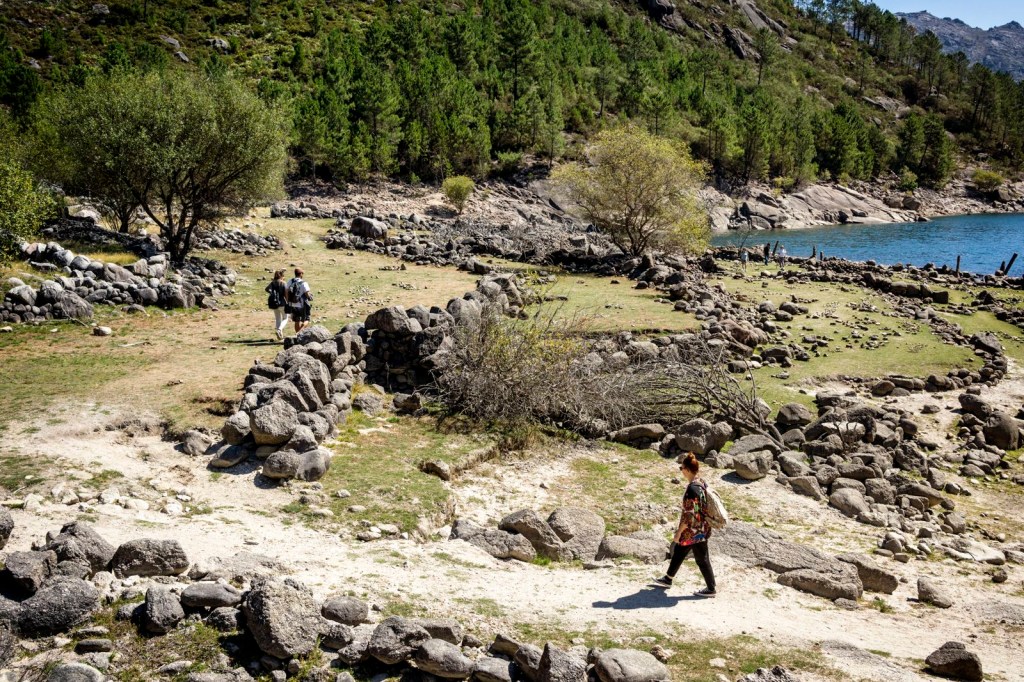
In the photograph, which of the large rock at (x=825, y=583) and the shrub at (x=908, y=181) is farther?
the shrub at (x=908, y=181)

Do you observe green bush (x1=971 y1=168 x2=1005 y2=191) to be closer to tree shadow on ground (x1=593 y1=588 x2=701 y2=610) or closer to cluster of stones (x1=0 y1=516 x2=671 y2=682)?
tree shadow on ground (x1=593 y1=588 x2=701 y2=610)

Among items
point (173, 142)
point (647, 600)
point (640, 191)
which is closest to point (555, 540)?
point (647, 600)

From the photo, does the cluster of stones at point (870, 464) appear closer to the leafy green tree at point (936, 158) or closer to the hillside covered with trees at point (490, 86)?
the hillside covered with trees at point (490, 86)

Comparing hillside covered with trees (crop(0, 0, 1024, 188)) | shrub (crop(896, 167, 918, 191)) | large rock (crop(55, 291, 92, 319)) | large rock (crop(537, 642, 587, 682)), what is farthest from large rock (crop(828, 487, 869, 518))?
Answer: shrub (crop(896, 167, 918, 191))

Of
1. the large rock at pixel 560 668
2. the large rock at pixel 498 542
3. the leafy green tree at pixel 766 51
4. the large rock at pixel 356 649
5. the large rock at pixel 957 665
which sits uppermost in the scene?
the leafy green tree at pixel 766 51

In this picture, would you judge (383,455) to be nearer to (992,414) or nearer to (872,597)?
(872,597)

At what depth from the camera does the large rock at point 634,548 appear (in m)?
11.7

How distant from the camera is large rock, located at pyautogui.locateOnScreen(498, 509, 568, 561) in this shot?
11836 millimetres

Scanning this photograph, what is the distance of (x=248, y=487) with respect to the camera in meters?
12.9

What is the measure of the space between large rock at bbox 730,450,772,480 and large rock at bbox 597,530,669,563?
439 centimetres

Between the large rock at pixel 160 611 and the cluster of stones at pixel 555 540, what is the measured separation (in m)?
4.74

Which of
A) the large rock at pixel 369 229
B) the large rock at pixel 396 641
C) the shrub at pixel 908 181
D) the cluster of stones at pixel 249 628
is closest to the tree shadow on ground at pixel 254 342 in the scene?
the cluster of stones at pixel 249 628

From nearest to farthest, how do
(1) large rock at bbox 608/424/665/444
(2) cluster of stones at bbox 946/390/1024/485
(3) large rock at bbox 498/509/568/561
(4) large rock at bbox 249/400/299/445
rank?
(3) large rock at bbox 498/509/568/561 < (4) large rock at bbox 249/400/299/445 < (2) cluster of stones at bbox 946/390/1024/485 < (1) large rock at bbox 608/424/665/444

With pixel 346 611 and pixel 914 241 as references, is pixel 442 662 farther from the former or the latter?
pixel 914 241
